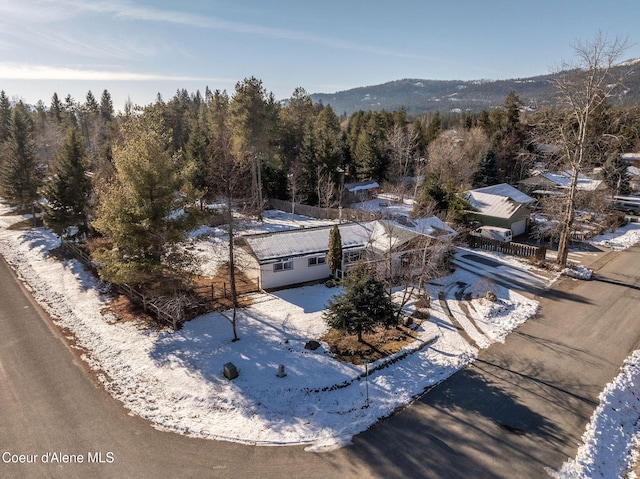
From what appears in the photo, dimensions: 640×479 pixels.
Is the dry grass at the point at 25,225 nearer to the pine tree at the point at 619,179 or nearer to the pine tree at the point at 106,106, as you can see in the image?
the pine tree at the point at 106,106

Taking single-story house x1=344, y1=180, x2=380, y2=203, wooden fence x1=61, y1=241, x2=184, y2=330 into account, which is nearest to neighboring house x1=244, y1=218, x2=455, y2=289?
wooden fence x1=61, y1=241, x2=184, y2=330

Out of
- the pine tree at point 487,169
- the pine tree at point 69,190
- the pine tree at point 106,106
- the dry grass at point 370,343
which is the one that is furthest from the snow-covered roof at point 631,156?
the pine tree at point 106,106

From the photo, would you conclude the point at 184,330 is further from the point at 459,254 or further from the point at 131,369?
the point at 459,254

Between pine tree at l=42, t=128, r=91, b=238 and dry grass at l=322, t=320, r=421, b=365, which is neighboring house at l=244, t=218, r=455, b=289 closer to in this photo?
dry grass at l=322, t=320, r=421, b=365

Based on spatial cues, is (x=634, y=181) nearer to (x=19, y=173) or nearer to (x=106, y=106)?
(x=19, y=173)

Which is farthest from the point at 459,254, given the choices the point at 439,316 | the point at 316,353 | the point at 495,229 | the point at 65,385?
the point at 65,385
